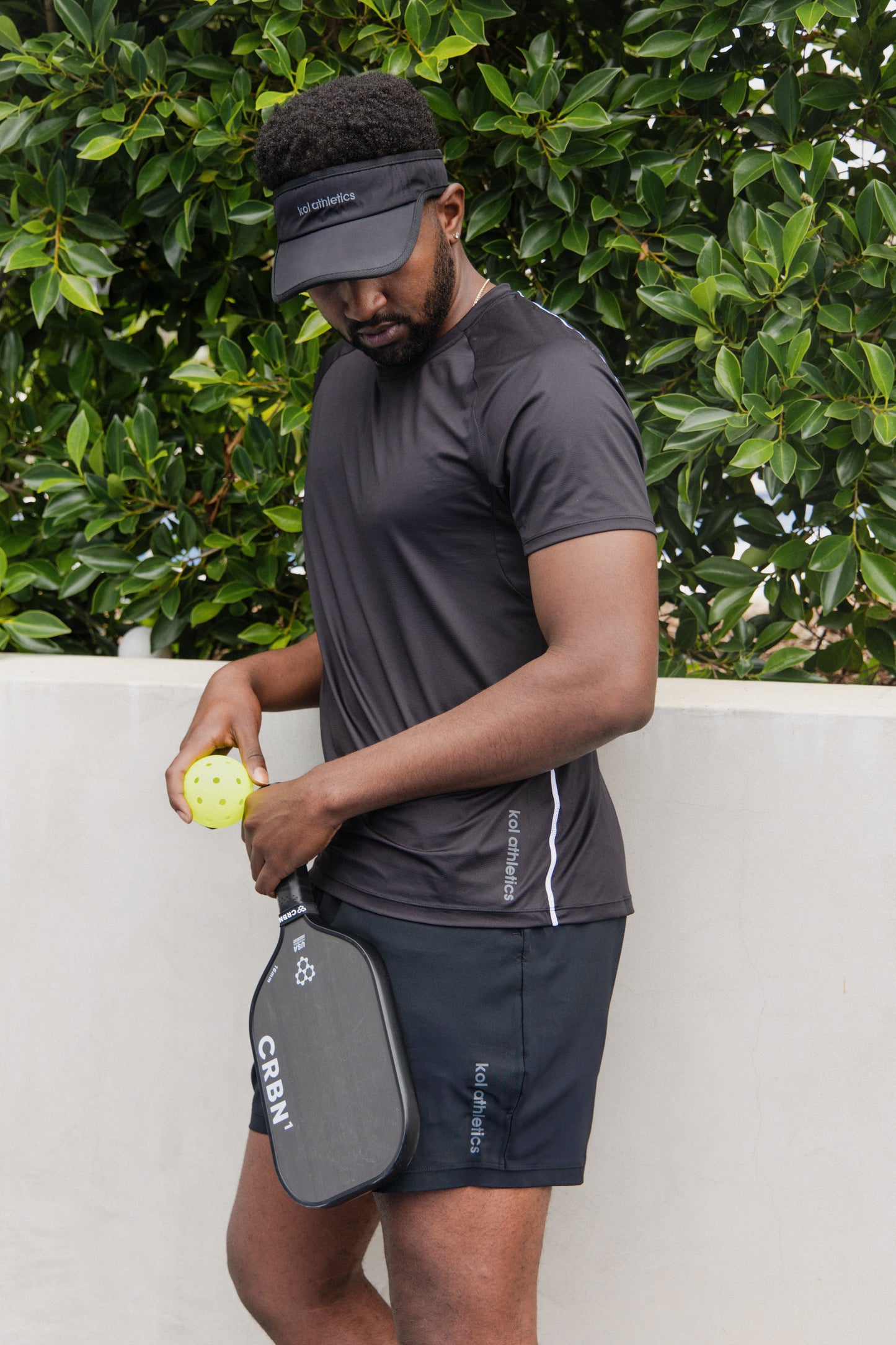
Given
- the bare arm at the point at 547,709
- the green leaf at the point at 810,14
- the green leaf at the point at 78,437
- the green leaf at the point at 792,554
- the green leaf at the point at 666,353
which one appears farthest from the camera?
the green leaf at the point at 78,437

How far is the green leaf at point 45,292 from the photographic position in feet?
6.89

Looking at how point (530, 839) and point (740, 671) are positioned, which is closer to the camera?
point (530, 839)

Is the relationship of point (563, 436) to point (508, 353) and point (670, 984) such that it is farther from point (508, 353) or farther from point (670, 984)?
point (670, 984)

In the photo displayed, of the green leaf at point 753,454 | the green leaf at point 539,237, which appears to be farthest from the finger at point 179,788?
the green leaf at point 539,237

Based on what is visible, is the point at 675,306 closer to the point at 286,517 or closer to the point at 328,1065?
the point at 286,517

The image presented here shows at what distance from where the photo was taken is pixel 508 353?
138cm

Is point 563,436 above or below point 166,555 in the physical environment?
above

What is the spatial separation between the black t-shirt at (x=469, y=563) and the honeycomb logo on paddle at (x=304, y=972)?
97 mm

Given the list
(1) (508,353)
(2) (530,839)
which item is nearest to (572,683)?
(2) (530,839)

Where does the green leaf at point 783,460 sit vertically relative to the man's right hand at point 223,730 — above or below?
above

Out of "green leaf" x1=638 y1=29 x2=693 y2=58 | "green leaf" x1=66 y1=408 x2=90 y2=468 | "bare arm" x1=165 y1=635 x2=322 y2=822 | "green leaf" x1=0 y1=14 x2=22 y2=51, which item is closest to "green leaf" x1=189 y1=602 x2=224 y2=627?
"green leaf" x1=66 y1=408 x2=90 y2=468

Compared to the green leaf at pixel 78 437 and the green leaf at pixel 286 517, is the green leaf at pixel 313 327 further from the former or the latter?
the green leaf at pixel 78 437

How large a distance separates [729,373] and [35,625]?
1397 mm

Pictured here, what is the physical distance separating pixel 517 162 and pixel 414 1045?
1451mm
